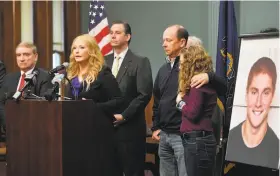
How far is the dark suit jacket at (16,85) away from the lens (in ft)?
11.3

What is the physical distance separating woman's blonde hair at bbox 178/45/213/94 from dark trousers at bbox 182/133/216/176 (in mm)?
318

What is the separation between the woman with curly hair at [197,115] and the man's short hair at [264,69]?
25cm

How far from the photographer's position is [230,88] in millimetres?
4355

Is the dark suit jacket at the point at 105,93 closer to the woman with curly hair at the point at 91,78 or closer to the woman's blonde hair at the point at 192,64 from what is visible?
the woman with curly hair at the point at 91,78

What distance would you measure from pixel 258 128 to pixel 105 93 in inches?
39.3

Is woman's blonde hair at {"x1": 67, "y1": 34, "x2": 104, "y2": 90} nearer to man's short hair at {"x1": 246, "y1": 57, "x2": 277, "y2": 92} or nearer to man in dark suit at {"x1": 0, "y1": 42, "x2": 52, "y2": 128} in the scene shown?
man in dark suit at {"x1": 0, "y1": 42, "x2": 52, "y2": 128}

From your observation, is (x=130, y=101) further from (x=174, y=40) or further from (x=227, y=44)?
(x=227, y=44)

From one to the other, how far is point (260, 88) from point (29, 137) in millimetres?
1375

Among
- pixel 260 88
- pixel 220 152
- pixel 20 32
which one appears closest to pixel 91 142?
pixel 260 88

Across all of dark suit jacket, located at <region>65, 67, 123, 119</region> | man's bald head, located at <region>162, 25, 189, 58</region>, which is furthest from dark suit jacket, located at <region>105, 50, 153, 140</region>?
man's bald head, located at <region>162, 25, 189, 58</region>

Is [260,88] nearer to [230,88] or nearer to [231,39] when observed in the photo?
[230,88]

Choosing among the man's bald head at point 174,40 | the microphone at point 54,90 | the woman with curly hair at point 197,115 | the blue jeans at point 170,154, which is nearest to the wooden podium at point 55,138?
the microphone at point 54,90

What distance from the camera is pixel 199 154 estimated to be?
2.76m

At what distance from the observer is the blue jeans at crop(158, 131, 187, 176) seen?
2.99 metres
